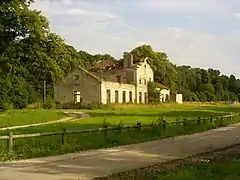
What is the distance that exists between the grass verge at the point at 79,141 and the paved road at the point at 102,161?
0.88 m

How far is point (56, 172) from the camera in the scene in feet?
43.8

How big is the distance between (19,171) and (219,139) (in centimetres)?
1395

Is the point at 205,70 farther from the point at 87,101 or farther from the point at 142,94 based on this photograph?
the point at 87,101

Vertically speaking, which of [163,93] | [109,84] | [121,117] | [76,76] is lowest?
[121,117]

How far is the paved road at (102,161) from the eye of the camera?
13.0 meters

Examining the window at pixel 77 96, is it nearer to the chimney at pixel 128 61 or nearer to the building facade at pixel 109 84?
the building facade at pixel 109 84

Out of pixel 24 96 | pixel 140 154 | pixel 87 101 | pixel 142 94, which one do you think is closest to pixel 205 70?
pixel 142 94

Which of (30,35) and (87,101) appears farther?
(87,101)

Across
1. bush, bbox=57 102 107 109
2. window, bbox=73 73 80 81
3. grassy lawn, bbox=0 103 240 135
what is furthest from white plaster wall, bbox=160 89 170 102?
grassy lawn, bbox=0 103 240 135

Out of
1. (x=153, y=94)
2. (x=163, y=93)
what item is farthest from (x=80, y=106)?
(x=163, y=93)

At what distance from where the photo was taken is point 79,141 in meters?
20.7

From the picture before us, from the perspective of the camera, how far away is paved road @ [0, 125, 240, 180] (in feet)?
42.7

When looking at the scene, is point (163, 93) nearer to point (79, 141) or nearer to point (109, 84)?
point (109, 84)

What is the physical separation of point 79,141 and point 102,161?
498cm
